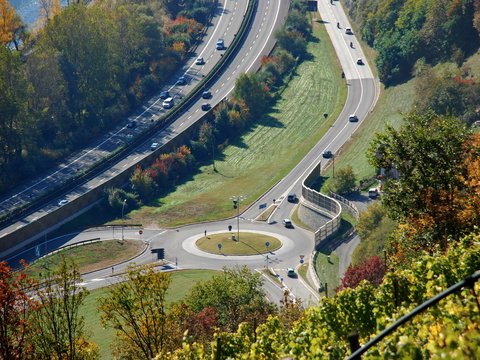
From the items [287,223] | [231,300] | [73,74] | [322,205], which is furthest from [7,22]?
[231,300]

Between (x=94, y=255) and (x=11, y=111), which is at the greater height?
(x=11, y=111)

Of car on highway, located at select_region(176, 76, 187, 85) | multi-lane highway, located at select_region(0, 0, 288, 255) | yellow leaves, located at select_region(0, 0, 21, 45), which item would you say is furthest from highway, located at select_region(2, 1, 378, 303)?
yellow leaves, located at select_region(0, 0, 21, 45)

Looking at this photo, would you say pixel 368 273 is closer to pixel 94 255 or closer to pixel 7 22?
pixel 94 255

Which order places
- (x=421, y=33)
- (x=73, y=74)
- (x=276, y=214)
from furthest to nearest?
1. (x=421, y=33)
2. (x=73, y=74)
3. (x=276, y=214)

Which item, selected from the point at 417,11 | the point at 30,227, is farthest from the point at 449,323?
the point at 417,11

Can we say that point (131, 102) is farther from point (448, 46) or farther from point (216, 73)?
point (448, 46)

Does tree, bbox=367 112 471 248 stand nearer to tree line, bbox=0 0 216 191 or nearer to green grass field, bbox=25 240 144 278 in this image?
green grass field, bbox=25 240 144 278
